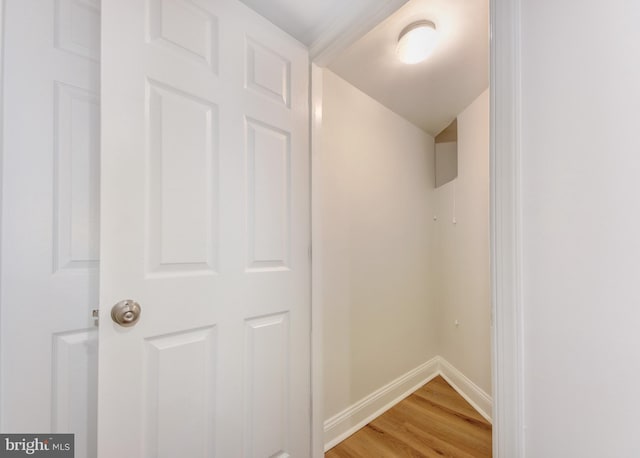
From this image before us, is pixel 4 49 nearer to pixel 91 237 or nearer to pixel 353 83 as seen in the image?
pixel 91 237

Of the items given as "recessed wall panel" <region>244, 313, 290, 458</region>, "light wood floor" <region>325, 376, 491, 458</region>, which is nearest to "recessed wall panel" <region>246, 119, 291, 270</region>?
"recessed wall panel" <region>244, 313, 290, 458</region>

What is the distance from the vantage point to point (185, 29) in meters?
1.00

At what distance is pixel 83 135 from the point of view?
907mm

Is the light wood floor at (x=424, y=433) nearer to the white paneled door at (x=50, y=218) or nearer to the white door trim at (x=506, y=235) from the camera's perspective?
the white door trim at (x=506, y=235)

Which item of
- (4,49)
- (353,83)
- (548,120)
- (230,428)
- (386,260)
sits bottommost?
(230,428)

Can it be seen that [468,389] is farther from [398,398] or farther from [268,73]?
[268,73]

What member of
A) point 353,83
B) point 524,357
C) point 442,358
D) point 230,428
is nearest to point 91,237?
point 230,428

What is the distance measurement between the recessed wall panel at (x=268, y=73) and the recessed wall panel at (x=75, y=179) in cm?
56

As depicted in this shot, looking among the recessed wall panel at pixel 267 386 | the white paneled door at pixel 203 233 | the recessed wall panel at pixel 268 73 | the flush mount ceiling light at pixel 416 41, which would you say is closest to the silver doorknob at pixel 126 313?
the white paneled door at pixel 203 233

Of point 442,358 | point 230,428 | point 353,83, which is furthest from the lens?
point 442,358

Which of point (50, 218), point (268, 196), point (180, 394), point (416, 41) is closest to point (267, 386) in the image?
point (180, 394)

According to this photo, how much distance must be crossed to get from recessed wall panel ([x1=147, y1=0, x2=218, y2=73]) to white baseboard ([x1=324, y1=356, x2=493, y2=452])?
1.88 metres

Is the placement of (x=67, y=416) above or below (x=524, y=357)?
below

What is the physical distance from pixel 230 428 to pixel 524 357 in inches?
39.7
